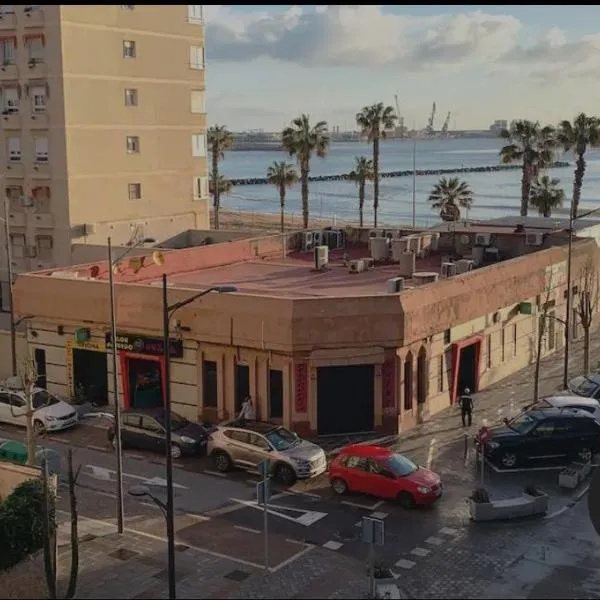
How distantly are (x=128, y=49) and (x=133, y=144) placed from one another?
4.72m

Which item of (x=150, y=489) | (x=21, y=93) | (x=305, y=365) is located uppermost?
(x=21, y=93)

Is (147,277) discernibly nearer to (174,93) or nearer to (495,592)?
(174,93)

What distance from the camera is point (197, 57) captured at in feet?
172

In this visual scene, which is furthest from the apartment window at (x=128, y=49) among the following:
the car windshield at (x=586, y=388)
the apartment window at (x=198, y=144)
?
the car windshield at (x=586, y=388)

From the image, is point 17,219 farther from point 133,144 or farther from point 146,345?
point 146,345

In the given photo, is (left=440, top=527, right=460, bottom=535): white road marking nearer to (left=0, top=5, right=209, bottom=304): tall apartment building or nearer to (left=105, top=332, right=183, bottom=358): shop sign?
(left=105, top=332, right=183, bottom=358): shop sign

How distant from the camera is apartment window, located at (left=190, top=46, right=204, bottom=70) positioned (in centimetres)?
5200

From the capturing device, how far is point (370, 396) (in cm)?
3030

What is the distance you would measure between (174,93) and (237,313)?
80.6 feet

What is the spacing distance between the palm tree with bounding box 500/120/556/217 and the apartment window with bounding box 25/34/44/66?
33290 mm

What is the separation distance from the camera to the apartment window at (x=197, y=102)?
52438 millimetres

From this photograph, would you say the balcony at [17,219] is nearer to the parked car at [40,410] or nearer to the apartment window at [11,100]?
the apartment window at [11,100]

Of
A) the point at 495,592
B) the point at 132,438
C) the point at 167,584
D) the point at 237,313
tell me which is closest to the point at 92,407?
the point at 132,438

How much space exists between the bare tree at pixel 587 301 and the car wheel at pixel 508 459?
389 inches
